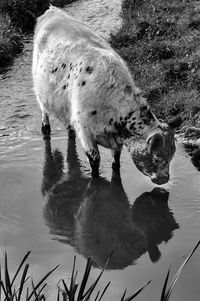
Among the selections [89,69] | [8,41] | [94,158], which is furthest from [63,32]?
[8,41]

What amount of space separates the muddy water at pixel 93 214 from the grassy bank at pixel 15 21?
3781 millimetres

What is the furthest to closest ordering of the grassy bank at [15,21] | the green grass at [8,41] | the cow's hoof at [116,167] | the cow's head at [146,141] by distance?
the grassy bank at [15,21] → the green grass at [8,41] → the cow's hoof at [116,167] → the cow's head at [146,141]

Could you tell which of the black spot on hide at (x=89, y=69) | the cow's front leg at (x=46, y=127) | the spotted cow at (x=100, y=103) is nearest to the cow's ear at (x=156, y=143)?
the spotted cow at (x=100, y=103)

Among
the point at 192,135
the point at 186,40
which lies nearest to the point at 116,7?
the point at 186,40

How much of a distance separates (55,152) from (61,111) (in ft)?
2.64

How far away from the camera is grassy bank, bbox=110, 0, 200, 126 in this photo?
9836 mm

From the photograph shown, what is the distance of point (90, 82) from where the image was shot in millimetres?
7508

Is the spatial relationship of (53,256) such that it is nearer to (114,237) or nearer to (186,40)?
(114,237)

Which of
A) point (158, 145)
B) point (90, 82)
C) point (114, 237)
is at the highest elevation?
point (90, 82)

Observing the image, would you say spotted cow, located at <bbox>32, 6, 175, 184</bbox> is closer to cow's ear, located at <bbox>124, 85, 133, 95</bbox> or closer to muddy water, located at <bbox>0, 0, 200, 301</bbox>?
cow's ear, located at <bbox>124, 85, 133, 95</bbox>

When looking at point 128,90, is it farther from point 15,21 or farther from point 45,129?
point 15,21

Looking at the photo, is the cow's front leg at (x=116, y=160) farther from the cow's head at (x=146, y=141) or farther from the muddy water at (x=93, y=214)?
the cow's head at (x=146, y=141)

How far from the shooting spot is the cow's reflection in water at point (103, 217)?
6.39 metres

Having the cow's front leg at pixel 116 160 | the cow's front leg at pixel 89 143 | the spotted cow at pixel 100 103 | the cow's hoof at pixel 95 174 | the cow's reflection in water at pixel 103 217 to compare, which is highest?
the spotted cow at pixel 100 103
